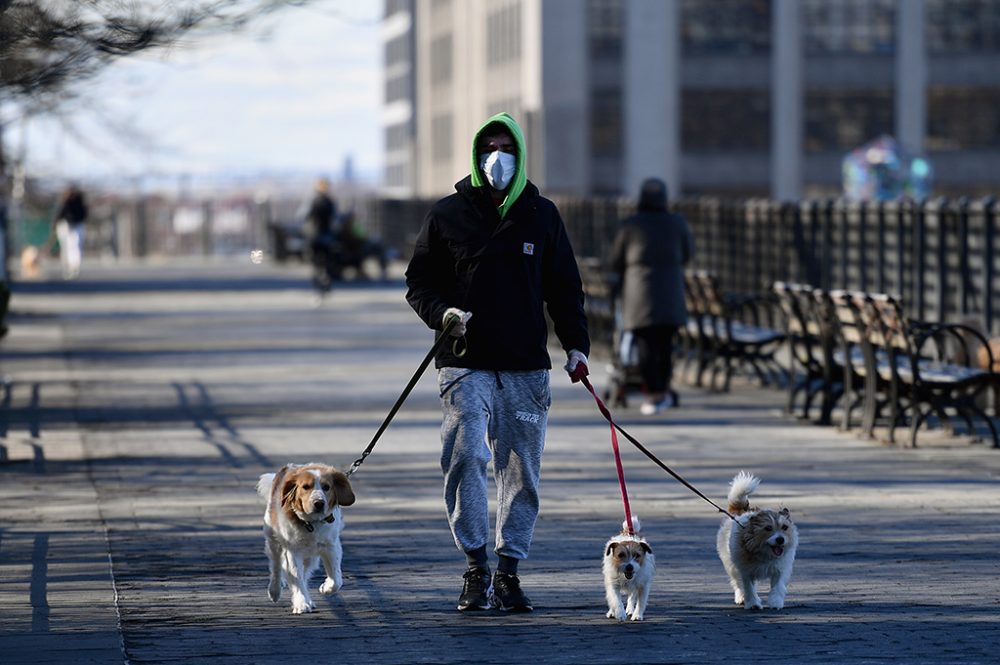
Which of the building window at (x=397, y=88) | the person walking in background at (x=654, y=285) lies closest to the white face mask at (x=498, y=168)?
the person walking in background at (x=654, y=285)

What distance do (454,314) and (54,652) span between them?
79.3 inches

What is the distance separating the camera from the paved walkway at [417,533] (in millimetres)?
8125

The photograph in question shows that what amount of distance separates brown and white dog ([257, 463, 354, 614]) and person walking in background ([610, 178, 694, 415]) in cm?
880

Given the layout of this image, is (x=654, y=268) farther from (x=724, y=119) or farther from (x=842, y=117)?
(x=842, y=117)

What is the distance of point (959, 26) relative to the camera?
8669 centimetres

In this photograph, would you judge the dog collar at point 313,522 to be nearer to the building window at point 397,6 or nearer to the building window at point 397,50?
the building window at point 397,6

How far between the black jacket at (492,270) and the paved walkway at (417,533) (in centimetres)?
108

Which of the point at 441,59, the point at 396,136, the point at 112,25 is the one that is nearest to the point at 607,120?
the point at 441,59

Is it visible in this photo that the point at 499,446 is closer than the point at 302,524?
No

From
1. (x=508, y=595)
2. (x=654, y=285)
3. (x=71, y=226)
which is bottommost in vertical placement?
(x=508, y=595)

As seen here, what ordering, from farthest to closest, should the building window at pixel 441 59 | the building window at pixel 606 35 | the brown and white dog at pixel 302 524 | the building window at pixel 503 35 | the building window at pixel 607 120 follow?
the building window at pixel 441 59
the building window at pixel 503 35
the building window at pixel 607 120
the building window at pixel 606 35
the brown and white dog at pixel 302 524

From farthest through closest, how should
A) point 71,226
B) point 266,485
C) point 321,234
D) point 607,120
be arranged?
point 607,120, point 71,226, point 321,234, point 266,485

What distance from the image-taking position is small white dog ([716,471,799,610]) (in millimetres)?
8609

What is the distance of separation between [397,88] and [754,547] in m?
134
